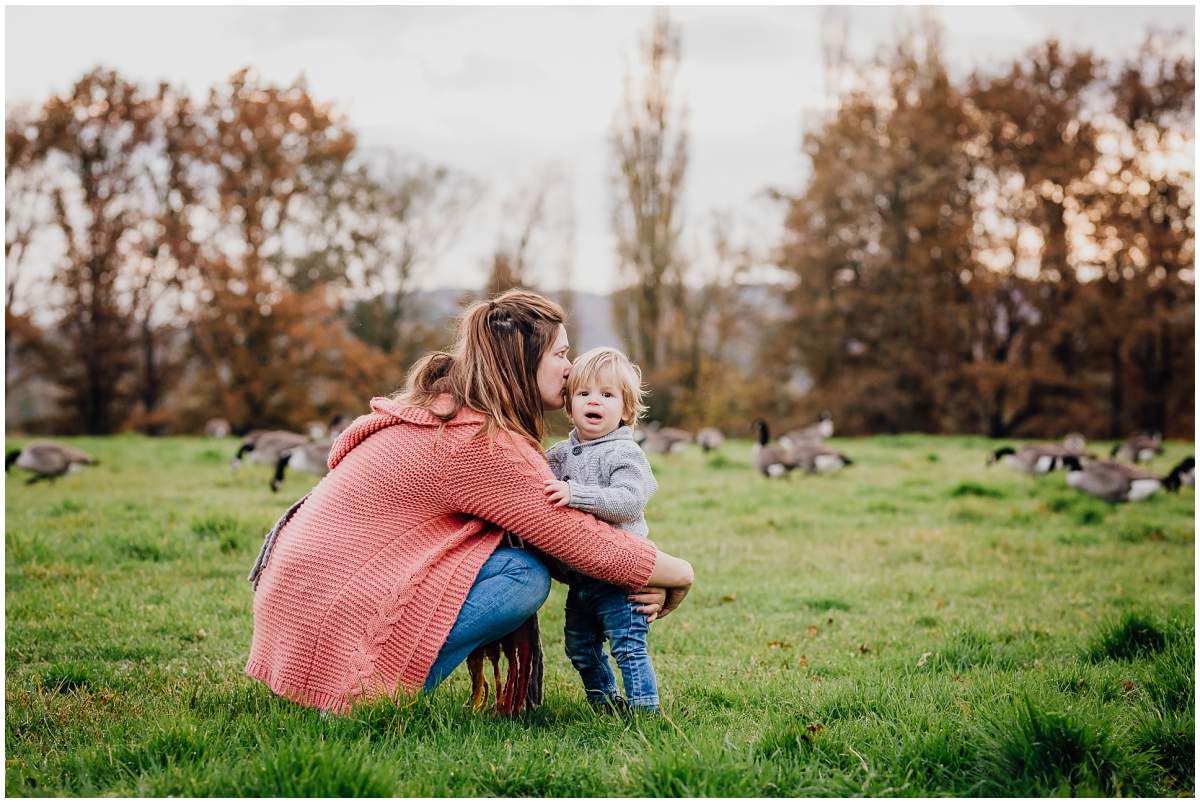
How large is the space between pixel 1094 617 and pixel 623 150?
90.5ft

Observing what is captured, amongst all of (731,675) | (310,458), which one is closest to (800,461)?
(310,458)

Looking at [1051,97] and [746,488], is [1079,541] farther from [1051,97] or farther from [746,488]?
[1051,97]

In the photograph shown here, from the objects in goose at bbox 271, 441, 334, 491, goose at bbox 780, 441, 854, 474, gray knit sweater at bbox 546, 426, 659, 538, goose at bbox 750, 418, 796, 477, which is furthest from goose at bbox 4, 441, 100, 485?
gray knit sweater at bbox 546, 426, 659, 538

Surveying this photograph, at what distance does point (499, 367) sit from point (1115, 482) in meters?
10.8

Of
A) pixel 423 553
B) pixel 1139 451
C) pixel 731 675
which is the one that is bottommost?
pixel 1139 451

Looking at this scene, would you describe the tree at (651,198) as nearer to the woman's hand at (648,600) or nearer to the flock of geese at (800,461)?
the flock of geese at (800,461)

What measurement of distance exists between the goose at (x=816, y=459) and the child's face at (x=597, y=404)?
11355 millimetres

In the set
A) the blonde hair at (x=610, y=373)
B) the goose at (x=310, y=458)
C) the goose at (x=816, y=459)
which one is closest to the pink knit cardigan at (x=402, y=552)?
the blonde hair at (x=610, y=373)

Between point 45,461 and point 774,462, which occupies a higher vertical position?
point 45,461

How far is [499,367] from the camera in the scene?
3926mm

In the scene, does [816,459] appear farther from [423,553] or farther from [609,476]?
[423,553]

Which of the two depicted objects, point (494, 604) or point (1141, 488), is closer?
point (494, 604)

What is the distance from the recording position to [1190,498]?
12.8 metres

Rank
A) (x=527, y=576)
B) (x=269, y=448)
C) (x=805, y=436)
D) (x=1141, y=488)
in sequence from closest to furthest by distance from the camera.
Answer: (x=527, y=576) < (x=1141, y=488) < (x=269, y=448) < (x=805, y=436)
